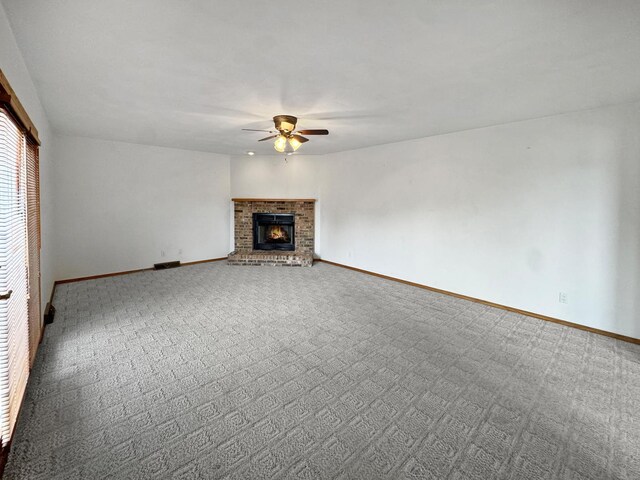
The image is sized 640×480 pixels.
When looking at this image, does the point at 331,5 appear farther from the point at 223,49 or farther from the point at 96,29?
the point at 96,29

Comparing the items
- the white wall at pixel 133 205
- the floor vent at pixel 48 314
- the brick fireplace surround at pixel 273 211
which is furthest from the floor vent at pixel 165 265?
the floor vent at pixel 48 314

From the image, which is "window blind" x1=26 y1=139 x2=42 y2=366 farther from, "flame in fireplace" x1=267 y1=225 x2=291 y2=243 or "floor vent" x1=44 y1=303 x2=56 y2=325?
"flame in fireplace" x1=267 y1=225 x2=291 y2=243

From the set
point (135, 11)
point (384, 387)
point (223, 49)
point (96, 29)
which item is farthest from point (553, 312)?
point (96, 29)

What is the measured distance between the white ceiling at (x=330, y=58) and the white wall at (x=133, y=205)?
1575 mm

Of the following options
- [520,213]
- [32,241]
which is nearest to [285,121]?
[32,241]

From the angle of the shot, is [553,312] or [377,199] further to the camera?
[377,199]

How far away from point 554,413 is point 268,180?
6.15 m

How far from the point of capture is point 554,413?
6.53ft

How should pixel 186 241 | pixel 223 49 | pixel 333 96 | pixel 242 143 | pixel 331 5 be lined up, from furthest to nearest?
pixel 186 241
pixel 242 143
pixel 333 96
pixel 223 49
pixel 331 5

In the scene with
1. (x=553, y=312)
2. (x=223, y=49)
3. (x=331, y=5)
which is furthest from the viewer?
(x=553, y=312)

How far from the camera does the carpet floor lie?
→ 158 centimetres

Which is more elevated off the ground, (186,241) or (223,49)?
(223,49)

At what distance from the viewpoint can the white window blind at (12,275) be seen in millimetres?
1547

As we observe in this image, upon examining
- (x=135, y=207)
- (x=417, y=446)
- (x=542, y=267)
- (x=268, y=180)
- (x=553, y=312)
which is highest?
(x=268, y=180)
